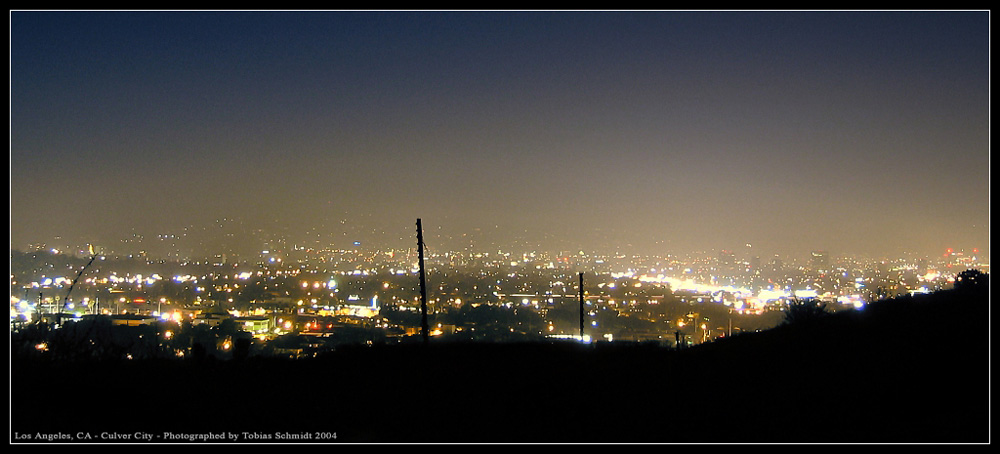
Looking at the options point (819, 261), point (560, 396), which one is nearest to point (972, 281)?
point (560, 396)

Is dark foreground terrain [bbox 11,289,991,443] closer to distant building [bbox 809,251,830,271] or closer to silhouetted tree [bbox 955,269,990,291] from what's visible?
silhouetted tree [bbox 955,269,990,291]

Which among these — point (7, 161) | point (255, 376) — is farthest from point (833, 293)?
point (7, 161)

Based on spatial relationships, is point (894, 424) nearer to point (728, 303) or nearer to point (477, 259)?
point (728, 303)

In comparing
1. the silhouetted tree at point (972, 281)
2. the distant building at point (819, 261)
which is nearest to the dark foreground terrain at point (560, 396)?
the silhouetted tree at point (972, 281)

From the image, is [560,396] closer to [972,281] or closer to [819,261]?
[972,281]

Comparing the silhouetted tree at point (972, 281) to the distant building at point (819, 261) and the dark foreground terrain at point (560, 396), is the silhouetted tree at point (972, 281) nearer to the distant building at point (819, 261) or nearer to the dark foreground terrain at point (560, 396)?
the dark foreground terrain at point (560, 396)

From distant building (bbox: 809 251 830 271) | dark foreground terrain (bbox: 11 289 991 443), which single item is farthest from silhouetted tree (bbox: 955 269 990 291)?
distant building (bbox: 809 251 830 271)

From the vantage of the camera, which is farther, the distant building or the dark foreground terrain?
the distant building

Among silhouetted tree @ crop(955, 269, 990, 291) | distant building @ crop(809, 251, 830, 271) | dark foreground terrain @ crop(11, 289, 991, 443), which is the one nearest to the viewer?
dark foreground terrain @ crop(11, 289, 991, 443)

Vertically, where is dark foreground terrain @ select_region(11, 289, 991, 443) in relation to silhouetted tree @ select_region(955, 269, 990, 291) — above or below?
below
